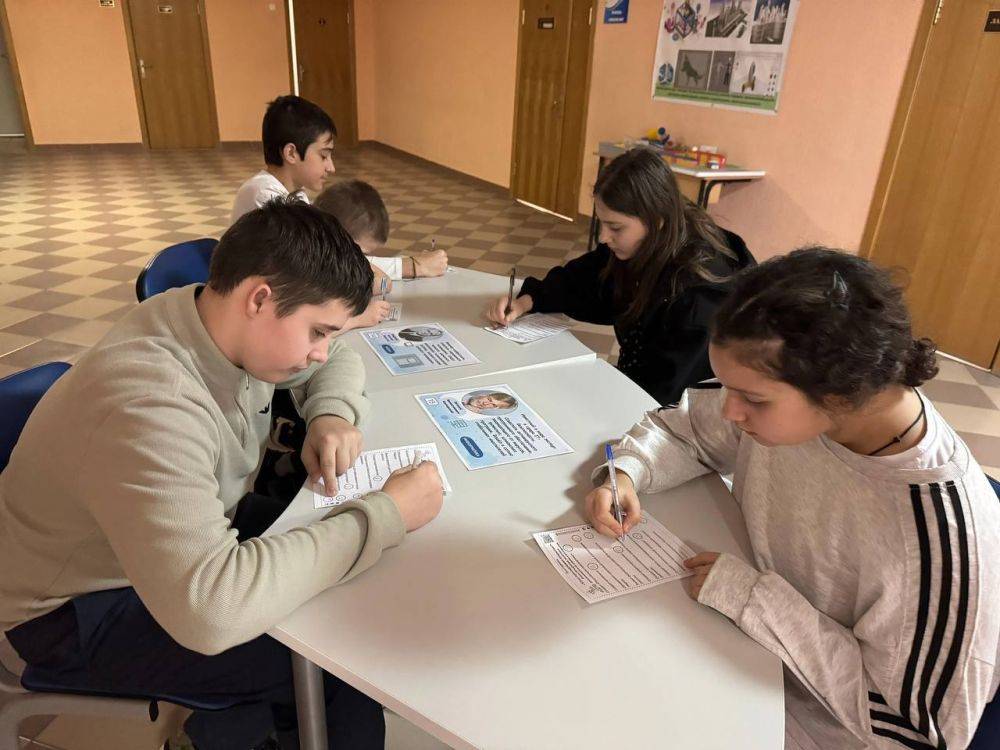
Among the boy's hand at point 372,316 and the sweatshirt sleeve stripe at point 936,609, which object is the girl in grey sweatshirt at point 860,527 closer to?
the sweatshirt sleeve stripe at point 936,609

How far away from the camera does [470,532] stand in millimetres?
999

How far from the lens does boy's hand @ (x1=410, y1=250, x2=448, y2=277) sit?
2.21 metres

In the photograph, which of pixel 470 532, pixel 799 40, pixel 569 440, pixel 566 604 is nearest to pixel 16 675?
pixel 470 532

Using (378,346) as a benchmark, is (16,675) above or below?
below

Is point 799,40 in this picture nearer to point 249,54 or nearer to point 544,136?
point 544,136

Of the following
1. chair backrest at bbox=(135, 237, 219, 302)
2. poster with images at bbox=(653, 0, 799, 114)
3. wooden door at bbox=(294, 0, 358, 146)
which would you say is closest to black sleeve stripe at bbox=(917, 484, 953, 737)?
chair backrest at bbox=(135, 237, 219, 302)

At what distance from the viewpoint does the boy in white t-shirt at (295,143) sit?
2451mm

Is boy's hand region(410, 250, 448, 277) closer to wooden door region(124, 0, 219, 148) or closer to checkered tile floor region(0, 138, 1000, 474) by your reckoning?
checkered tile floor region(0, 138, 1000, 474)

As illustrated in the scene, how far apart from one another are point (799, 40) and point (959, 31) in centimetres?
95

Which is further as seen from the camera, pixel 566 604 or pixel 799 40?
pixel 799 40

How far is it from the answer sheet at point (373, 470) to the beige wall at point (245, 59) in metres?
9.61

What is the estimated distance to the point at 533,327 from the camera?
6.09 ft

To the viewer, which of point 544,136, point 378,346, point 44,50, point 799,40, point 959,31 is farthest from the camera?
point 44,50

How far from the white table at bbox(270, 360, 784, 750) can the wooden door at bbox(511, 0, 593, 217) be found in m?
5.72
